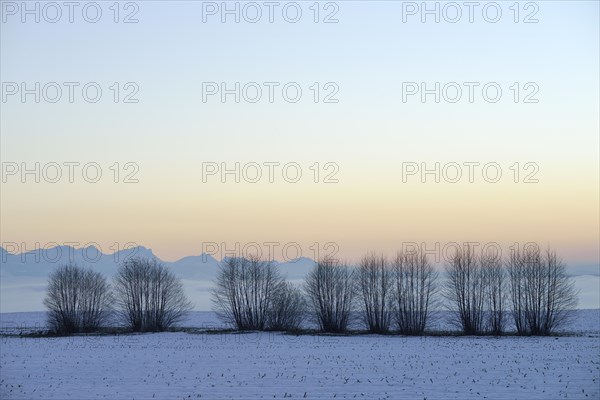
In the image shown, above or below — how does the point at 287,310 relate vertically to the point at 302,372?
below

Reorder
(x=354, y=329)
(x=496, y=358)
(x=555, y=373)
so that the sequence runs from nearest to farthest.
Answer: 1. (x=555, y=373)
2. (x=496, y=358)
3. (x=354, y=329)

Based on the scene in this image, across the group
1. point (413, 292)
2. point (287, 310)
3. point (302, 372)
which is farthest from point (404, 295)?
point (302, 372)

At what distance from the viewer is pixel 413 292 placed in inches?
3073

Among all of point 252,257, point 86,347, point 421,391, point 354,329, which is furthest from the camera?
point 252,257

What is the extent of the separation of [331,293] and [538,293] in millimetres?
23773

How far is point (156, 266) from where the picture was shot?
9088cm

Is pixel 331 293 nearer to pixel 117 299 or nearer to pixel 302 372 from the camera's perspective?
pixel 117 299

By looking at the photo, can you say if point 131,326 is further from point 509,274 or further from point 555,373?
point 555,373

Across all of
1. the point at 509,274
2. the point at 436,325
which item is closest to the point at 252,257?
the point at 436,325

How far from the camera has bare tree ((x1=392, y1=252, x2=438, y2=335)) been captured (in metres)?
73.6

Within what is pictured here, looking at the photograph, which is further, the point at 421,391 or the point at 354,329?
the point at 354,329

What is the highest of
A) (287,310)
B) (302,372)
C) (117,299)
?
(302,372)

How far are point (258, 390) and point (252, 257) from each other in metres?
61.4

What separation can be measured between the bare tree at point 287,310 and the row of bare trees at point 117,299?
467 inches
